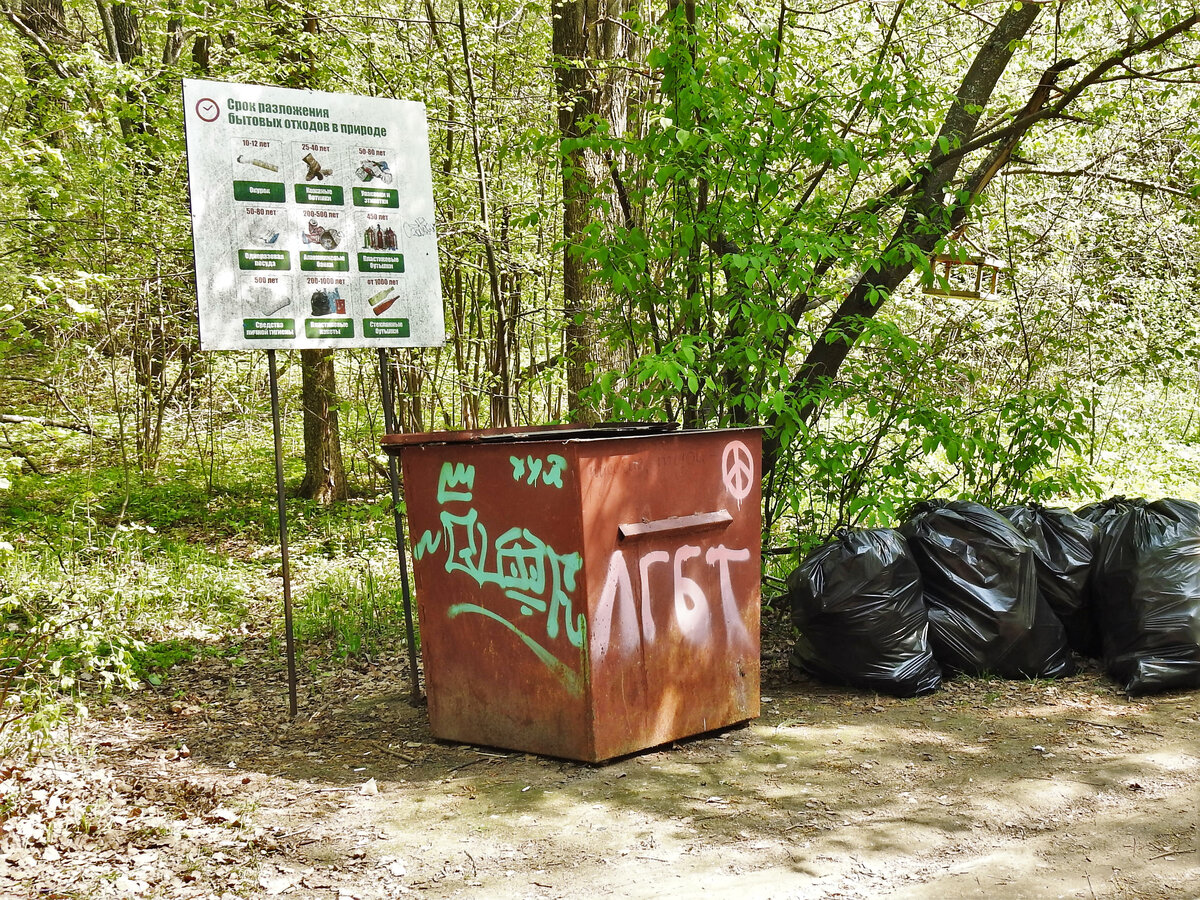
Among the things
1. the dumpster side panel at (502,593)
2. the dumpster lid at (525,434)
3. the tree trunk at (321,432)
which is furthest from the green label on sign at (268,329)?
the tree trunk at (321,432)

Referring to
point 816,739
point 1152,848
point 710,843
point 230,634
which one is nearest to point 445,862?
point 710,843

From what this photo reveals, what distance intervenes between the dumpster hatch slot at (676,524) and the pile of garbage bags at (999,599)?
0.77 meters

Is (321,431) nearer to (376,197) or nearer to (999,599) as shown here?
(376,197)

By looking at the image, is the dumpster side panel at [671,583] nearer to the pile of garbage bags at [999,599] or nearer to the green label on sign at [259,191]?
the pile of garbage bags at [999,599]

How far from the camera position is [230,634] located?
5.92 m

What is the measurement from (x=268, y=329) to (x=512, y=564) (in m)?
1.45

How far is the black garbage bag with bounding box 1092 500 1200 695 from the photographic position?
413 centimetres

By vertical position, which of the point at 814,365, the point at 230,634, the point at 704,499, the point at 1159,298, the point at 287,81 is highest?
the point at 287,81

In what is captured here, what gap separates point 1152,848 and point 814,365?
321 cm

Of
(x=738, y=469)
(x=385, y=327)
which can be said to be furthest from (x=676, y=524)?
(x=385, y=327)

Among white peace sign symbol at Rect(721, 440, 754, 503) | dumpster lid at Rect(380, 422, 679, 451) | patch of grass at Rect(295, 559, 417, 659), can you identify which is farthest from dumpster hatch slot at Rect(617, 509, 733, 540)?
patch of grass at Rect(295, 559, 417, 659)

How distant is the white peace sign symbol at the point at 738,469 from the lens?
12.5ft

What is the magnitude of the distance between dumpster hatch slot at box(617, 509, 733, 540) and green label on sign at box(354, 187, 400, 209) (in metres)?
1.91

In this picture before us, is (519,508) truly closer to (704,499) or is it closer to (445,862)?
(704,499)
